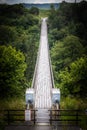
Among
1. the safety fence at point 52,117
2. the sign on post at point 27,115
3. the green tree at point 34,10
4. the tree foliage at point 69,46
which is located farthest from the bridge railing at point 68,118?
the green tree at point 34,10

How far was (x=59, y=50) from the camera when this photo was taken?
13.8m

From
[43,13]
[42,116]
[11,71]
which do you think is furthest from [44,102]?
[43,13]

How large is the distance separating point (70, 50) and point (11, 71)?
7.85ft

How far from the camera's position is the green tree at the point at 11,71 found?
13.0 meters

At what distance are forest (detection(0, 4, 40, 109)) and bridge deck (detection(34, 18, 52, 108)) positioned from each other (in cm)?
22

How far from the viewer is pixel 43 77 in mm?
13211

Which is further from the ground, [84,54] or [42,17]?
[42,17]

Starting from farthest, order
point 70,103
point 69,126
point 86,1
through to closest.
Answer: point 86,1 → point 70,103 → point 69,126

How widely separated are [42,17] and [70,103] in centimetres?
354

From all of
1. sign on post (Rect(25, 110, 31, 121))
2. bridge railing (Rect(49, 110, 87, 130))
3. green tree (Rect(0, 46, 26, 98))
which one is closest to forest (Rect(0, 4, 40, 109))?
green tree (Rect(0, 46, 26, 98))

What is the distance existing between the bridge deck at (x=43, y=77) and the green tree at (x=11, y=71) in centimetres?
60

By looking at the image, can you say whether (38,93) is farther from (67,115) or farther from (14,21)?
(14,21)

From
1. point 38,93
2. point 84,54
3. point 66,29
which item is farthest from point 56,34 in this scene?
point 38,93

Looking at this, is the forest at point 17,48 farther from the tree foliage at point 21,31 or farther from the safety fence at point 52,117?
the safety fence at point 52,117
